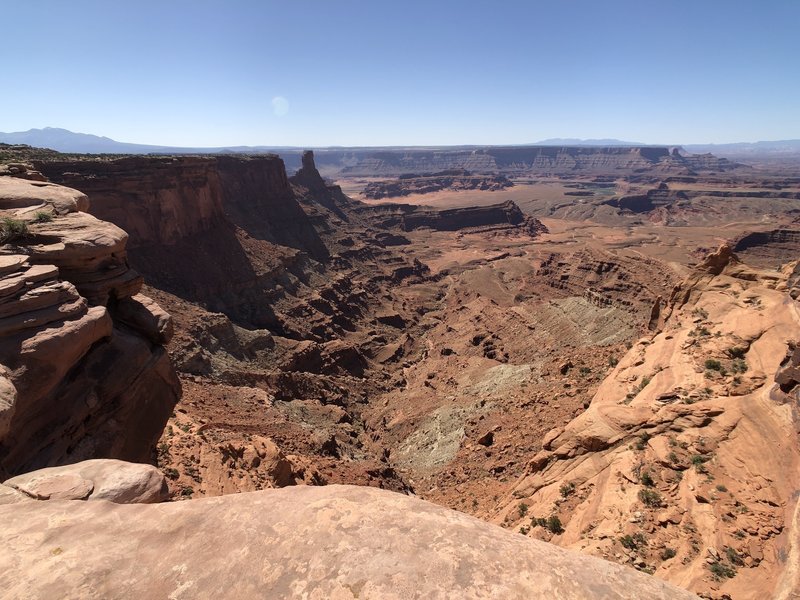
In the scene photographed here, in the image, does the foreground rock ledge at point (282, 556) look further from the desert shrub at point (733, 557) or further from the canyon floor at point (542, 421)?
the canyon floor at point (542, 421)

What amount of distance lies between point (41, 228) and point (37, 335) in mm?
5066

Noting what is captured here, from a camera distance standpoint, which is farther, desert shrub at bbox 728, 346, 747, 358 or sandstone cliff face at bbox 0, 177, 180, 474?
desert shrub at bbox 728, 346, 747, 358

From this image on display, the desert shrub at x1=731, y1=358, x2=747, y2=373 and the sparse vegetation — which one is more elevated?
the desert shrub at x1=731, y1=358, x2=747, y2=373

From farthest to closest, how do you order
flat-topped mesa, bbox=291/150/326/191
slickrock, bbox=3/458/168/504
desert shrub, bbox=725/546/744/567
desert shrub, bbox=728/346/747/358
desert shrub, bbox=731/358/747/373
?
flat-topped mesa, bbox=291/150/326/191 → desert shrub, bbox=728/346/747/358 → desert shrub, bbox=731/358/747/373 → desert shrub, bbox=725/546/744/567 → slickrock, bbox=3/458/168/504

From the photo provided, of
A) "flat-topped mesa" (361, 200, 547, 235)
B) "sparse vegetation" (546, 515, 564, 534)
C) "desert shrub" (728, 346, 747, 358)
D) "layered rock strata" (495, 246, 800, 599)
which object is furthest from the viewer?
"flat-topped mesa" (361, 200, 547, 235)

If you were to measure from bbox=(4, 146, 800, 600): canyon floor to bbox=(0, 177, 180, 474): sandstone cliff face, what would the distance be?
4.06 metres

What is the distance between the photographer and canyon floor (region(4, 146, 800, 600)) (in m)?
12.1

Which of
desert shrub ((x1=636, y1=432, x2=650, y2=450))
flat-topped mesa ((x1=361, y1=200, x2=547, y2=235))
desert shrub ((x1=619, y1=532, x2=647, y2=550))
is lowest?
flat-topped mesa ((x1=361, y1=200, x2=547, y2=235))

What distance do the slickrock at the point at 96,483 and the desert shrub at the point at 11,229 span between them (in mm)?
8321

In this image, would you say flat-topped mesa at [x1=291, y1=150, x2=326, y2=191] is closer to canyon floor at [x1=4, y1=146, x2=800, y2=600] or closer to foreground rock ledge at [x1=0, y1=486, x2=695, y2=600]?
canyon floor at [x1=4, y1=146, x2=800, y2=600]

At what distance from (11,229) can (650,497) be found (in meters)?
20.2

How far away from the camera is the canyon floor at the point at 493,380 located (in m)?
12.1

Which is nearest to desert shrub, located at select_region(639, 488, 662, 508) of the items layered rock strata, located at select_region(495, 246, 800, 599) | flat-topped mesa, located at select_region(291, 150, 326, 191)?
layered rock strata, located at select_region(495, 246, 800, 599)

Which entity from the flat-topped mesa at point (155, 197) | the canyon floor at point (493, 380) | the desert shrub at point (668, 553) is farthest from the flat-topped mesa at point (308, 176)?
the desert shrub at point (668, 553)
